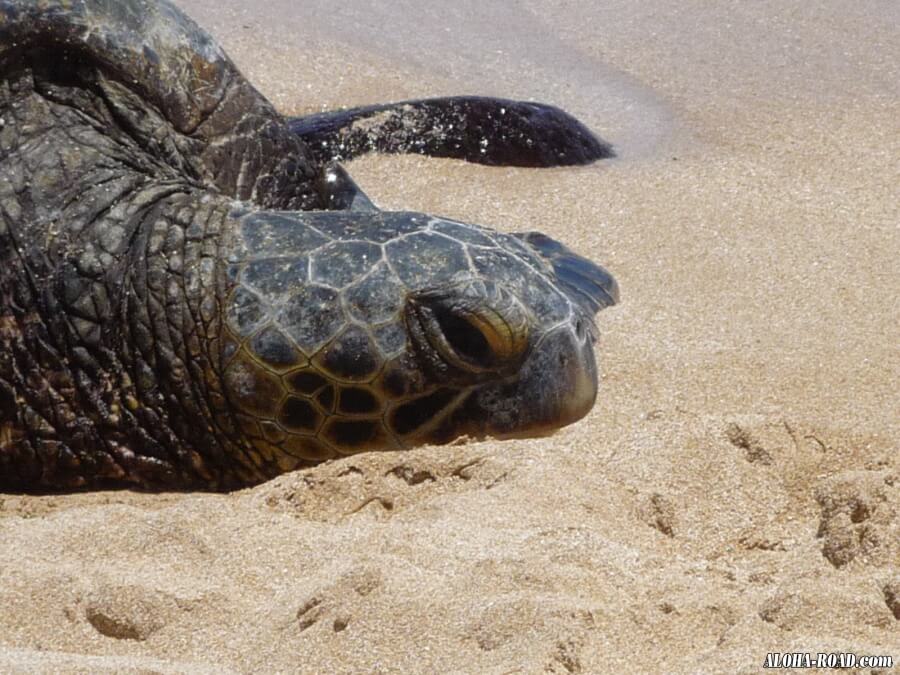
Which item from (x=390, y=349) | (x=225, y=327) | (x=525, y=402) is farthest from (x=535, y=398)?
(x=225, y=327)

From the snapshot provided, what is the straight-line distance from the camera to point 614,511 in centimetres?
284

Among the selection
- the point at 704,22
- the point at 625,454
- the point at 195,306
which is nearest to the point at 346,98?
the point at 704,22

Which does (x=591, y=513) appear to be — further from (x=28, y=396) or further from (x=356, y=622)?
(x=28, y=396)

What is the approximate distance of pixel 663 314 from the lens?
400cm

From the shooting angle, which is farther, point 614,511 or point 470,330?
point 470,330

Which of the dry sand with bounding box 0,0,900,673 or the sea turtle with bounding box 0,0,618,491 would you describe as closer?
the dry sand with bounding box 0,0,900,673

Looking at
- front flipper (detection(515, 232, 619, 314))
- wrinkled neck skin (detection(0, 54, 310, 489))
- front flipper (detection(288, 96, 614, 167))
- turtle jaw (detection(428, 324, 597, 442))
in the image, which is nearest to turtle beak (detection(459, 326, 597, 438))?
turtle jaw (detection(428, 324, 597, 442))

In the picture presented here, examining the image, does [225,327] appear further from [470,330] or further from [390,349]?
[470,330]

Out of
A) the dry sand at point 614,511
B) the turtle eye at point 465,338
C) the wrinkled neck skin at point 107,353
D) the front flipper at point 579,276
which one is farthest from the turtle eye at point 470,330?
the front flipper at point 579,276

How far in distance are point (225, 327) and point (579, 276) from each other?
4.17ft

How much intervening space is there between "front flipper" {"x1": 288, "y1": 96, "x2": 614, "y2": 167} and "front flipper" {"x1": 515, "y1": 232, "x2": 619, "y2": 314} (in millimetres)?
936

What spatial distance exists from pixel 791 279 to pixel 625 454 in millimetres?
1380

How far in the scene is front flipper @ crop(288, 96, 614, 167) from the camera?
5.29 m

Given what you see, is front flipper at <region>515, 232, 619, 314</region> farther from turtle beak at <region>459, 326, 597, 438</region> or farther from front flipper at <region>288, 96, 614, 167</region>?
front flipper at <region>288, 96, 614, 167</region>
